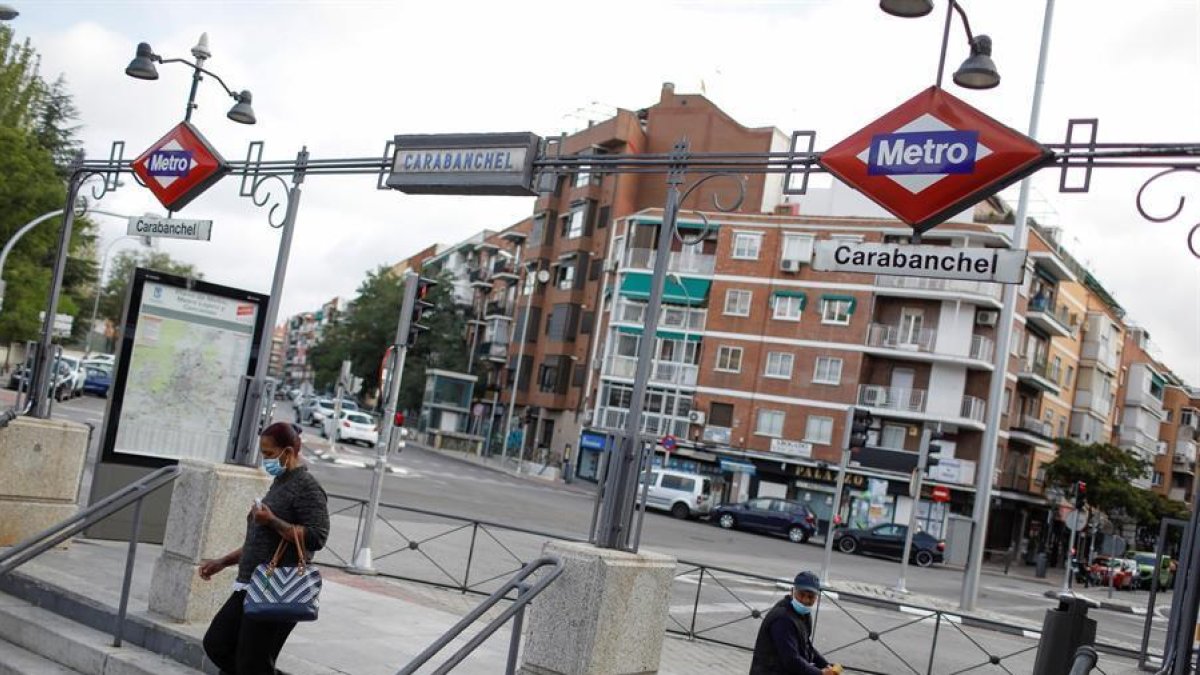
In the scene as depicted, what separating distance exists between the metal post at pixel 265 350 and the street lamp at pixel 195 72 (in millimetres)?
2064

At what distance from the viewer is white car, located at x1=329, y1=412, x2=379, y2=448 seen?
4869 centimetres

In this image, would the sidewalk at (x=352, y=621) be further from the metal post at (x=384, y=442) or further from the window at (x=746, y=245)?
the window at (x=746, y=245)

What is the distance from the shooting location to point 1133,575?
1806 inches

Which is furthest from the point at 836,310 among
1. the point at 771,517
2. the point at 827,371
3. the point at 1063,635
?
the point at 1063,635

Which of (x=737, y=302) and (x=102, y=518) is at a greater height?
(x=737, y=302)

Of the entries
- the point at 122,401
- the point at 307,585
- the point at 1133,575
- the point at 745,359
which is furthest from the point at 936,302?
the point at 307,585

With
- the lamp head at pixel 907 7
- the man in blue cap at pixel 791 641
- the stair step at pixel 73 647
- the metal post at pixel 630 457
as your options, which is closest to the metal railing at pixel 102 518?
the stair step at pixel 73 647

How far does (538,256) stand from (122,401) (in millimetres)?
61120

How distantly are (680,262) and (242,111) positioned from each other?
150 ft

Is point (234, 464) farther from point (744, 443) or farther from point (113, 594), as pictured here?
point (744, 443)

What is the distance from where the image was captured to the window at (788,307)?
2108 inches

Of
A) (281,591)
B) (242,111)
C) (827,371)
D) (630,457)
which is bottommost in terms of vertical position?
(281,591)

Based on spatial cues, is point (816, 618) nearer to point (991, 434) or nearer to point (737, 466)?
point (991, 434)

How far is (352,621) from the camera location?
9.73 metres
